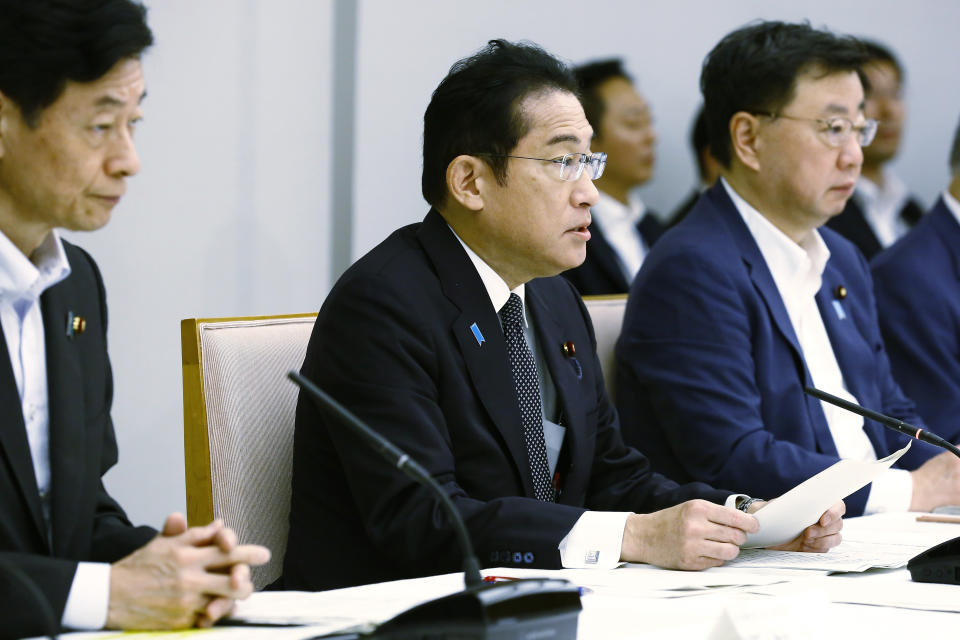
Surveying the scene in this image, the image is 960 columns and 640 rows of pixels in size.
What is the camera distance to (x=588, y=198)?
208cm

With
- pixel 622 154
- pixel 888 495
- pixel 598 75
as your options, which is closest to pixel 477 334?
pixel 888 495

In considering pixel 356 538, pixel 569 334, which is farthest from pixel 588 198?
pixel 356 538

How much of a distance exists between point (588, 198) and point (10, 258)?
99cm

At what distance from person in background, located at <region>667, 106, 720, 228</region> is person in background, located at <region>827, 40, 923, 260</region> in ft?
2.36

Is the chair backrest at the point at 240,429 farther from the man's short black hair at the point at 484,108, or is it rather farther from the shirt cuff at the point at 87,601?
the shirt cuff at the point at 87,601

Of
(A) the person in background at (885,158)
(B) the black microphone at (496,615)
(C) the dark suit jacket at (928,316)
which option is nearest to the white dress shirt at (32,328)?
(B) the black microphone at (496,615)

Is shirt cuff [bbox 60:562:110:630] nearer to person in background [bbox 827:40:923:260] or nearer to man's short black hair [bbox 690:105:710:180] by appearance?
man's short black hair [bbox 690:105:710:180]

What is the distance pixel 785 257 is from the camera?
260 cm

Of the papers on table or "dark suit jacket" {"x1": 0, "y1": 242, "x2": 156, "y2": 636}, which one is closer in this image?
"dark suit jacket" {"x1": 0, "y1": 242, "x2": 156, "y2": 636}

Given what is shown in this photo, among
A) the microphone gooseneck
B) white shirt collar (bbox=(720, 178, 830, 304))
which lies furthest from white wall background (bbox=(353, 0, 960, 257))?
the microphone gooseneck

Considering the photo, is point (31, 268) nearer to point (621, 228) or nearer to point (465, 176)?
point (465, 176)

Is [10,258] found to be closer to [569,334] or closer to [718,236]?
[569,334]

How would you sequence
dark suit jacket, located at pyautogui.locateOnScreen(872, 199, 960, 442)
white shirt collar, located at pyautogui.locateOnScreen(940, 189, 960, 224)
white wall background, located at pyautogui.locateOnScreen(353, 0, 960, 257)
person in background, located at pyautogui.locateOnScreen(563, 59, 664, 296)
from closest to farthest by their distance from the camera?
dark suit jacket, located at pyautogui.locateOnScreen(872, 199, 960, 442)
white shirt collar, located at pyautogui.locateOnScreen(940, 189, 960, 224)
white wall background, located at pyautogui.locateOnScreen(353, 0, 960, 257)
person in background, located at pyautogui.locateOnScreen(563, 59, 664, 296)

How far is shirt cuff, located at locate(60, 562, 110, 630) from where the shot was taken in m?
1.26
